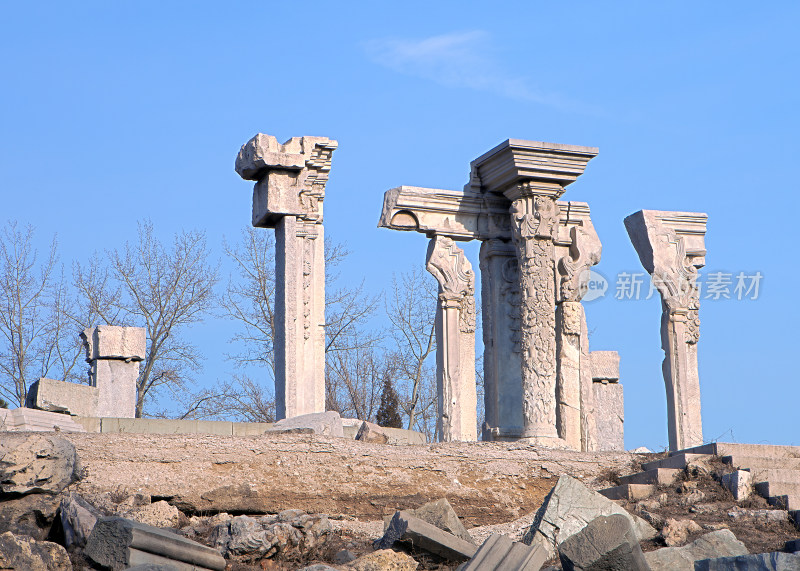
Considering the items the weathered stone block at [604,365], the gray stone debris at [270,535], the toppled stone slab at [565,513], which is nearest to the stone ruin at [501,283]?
the weathered stone block at [604,365]

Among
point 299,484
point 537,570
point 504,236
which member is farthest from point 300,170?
point 537,570

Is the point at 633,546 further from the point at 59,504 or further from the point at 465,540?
the point at 59,504

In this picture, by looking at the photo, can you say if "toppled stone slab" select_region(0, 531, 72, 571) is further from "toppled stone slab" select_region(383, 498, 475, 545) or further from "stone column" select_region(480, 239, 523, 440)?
"stone column" select_region(480, 239, 523, 440)

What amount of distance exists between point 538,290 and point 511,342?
1.45 m

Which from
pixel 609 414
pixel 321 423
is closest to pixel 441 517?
pixel 321 423

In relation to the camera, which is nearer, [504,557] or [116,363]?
[504,557]

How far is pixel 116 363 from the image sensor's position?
70.5 feet

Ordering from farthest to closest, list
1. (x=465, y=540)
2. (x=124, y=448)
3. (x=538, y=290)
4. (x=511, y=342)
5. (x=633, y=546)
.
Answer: (x=511, y=342), (x=538, y=290), (x=124, y=448), (x=465, y=540), (x=633, y=546)

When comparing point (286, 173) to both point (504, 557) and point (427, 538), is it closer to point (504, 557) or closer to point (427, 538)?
point (427, 538)

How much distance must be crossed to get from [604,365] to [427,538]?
55.3 ft

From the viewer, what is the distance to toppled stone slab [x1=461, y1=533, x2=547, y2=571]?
8070 mm

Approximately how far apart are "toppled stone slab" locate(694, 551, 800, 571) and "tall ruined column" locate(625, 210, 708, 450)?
38.3ft

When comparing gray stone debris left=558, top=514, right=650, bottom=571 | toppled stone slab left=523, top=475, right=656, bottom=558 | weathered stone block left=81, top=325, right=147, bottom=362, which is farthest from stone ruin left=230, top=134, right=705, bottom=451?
gray stone debris left=558, top=514, right=650, bottom=571

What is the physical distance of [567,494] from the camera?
31.9 feet
